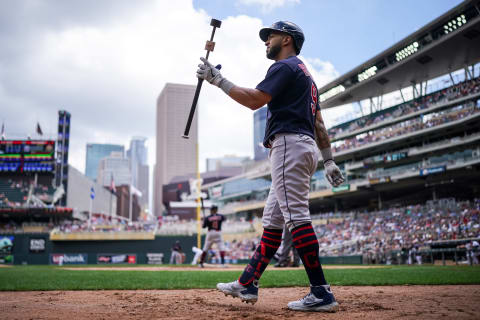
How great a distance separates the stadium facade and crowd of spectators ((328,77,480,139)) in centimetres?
12

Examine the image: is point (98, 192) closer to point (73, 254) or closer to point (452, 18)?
point (73, 254)

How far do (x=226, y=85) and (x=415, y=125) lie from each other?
39242 mm

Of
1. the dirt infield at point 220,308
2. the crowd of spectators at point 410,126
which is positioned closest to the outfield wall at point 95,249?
the crowd of spectators at point 410,126

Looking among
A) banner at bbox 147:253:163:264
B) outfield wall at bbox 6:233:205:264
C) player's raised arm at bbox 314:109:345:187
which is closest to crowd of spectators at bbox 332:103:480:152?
outfield wall at bbox 6:233:205:264

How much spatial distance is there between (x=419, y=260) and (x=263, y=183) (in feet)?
152

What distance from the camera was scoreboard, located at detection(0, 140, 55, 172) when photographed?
51.5 meters

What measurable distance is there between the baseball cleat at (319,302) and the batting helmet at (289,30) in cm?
234

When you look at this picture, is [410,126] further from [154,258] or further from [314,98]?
[314,98]

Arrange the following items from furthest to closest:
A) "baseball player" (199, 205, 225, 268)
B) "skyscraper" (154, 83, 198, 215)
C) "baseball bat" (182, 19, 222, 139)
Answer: "skyscraper" (154, 83, 198, 215) < "baseball player" (199, 205, 225, 268) < "baseball bat" (182, 19, 222, 139)

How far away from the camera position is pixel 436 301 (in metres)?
3.78

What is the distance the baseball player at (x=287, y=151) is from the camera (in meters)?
3.49

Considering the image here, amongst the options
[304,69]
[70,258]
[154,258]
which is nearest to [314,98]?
[304,69]

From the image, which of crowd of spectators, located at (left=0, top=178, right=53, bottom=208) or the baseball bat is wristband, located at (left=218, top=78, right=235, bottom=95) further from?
crowd of spectators, located at (left=0, top=178, right=53, bottom=208)

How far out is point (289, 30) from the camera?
3.93 meters
